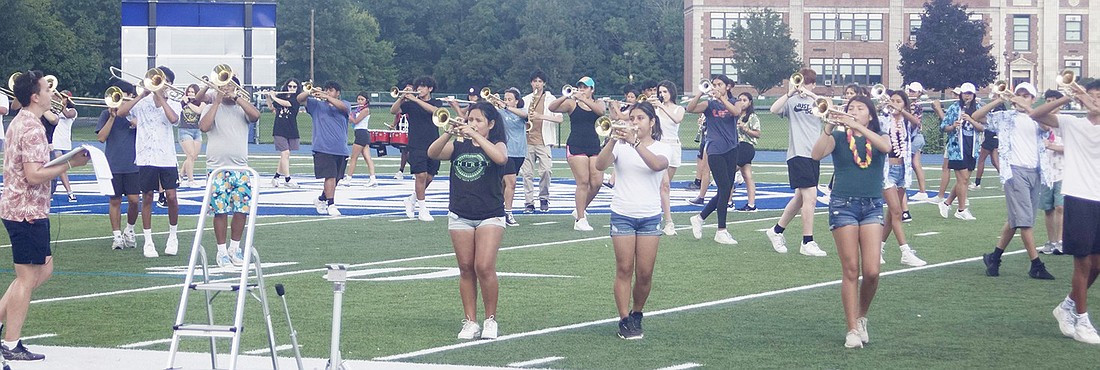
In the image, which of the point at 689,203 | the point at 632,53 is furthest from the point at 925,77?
the point at 689,203

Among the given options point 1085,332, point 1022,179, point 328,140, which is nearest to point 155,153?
point 328,140

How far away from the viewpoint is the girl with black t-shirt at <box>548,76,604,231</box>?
1652 centimetres

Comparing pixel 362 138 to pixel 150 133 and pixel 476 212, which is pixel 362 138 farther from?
pixel 476 212

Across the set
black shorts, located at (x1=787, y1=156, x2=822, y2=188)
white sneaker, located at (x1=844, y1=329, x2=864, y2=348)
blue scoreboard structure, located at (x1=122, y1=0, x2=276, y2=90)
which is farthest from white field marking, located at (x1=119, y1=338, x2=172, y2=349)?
blue scoreboard structure, located at (x1=122, y1=0, x2=276, y2=90)

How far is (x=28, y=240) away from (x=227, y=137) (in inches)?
201

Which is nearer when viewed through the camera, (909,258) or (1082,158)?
(1082,158)

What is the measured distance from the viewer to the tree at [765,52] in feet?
249

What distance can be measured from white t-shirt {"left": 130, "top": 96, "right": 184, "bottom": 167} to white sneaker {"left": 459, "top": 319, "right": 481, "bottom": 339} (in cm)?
572

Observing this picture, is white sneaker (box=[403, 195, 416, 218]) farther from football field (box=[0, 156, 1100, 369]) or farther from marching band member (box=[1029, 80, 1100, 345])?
marching band member (box=[1029, 80, 1100, 345])

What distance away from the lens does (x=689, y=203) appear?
2105 cm

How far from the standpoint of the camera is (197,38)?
98.0ft

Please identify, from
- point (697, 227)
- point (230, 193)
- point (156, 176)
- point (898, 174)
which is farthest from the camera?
point (697, 227)

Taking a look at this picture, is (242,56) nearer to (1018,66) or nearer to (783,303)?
(783,303)

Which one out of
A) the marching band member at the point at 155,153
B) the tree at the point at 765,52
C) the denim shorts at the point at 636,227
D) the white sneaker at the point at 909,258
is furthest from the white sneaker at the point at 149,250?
the tree at the point at 765,52
